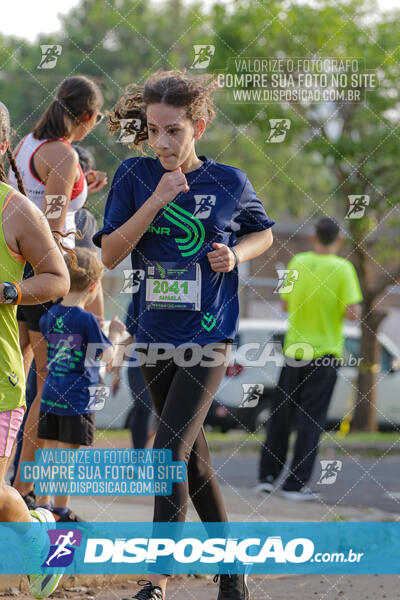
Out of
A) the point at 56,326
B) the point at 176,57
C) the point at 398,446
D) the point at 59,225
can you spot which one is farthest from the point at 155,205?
the point at 176,57

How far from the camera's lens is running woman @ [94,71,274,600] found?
386 cm

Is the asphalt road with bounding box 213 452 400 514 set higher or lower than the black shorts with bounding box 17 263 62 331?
lower

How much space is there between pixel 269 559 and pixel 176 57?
32352 millimetres

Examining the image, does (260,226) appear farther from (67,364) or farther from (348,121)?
(348,121)

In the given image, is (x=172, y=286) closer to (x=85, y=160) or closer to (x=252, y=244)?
(x=252, y=244)

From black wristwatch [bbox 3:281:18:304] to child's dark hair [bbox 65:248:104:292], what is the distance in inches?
70.3

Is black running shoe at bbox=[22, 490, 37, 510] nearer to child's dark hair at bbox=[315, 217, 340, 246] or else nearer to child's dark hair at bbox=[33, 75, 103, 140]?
child's dark hair at bbox=[33, 75, 103, 140]

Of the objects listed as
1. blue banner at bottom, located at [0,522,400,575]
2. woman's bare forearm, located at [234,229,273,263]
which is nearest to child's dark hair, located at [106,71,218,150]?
woman's bare forearm, located at [234,229,273,263]

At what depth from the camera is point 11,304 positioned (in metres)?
3.39

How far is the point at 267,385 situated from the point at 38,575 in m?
11.0

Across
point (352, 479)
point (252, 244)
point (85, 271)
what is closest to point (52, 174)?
point (85, 271)

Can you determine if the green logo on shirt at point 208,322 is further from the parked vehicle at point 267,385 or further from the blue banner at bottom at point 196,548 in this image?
the parked vehicle at point 267,385

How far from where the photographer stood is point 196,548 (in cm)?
408

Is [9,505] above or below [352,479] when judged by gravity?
above
